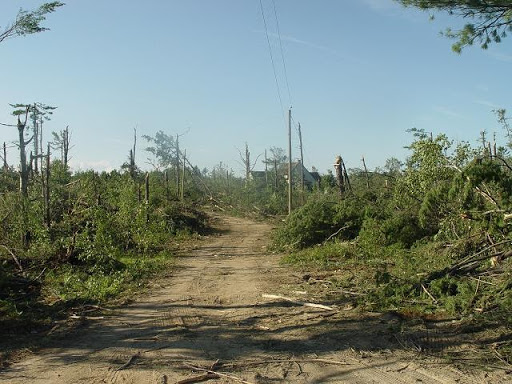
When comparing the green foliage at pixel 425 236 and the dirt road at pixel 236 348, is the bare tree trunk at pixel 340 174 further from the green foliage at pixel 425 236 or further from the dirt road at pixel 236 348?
the dirt road at pixel 236 348

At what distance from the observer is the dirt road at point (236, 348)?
15.8 ft

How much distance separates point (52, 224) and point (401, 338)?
1042 centimetres

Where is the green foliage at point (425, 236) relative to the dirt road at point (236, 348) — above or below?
above

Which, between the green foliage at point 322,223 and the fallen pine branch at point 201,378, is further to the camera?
the green foliage at point 322,223

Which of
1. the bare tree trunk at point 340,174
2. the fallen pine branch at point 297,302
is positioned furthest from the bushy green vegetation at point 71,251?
the bare tree trunk at point 340,174

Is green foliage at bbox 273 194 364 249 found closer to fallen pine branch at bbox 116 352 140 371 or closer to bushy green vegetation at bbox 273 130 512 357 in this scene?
bushy green vegetation at bbox 273 130 512 357

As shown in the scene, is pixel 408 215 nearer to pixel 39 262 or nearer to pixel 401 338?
pixel 401 338

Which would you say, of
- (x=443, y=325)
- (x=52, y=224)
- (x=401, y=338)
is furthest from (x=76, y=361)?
(x=52, y=224)

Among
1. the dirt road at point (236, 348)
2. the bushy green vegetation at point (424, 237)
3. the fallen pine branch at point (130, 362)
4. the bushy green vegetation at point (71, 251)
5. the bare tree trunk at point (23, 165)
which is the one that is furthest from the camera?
the bare tree trunk at point (23, 165)

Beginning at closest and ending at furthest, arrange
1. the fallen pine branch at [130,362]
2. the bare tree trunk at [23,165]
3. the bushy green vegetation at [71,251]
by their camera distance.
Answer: the fallen pine branch at [130,362], the bushy green vegetation at [71,251], the bare tree trunk at [23,165]

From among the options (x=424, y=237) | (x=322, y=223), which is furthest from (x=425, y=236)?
(x=322, y=223)

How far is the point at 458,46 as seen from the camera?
9938 mm

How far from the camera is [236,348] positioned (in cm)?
565

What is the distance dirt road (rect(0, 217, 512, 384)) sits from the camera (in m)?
4.81
